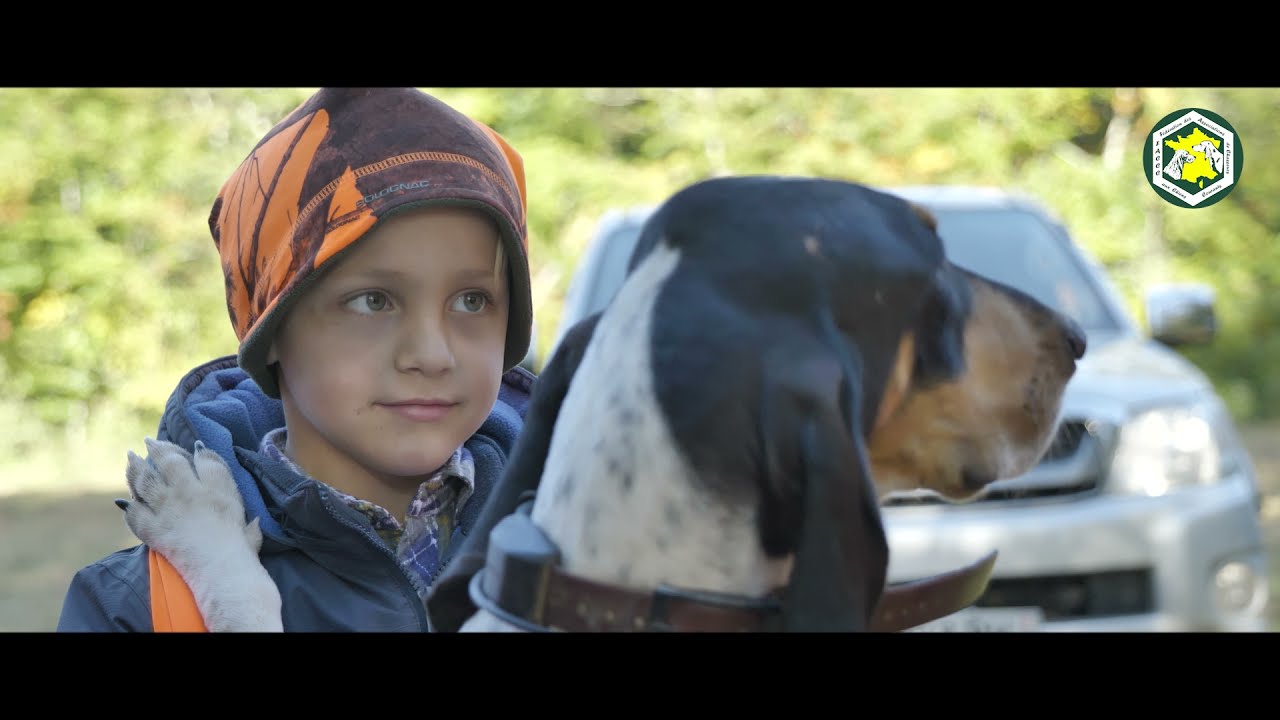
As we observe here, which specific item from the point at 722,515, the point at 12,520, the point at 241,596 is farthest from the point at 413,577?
the point at 12,520

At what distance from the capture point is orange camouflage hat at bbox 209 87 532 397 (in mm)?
1664

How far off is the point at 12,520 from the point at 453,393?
297 inches

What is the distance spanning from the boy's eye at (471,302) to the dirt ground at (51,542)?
15.4 feet

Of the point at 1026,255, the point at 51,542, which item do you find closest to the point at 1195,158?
the point at 1026,255

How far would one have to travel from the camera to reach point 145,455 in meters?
1.88

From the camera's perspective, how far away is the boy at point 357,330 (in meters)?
1.69

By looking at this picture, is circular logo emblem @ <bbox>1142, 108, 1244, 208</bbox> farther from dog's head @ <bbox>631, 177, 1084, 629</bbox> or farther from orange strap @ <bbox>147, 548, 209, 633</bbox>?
orange strap @ <bbox>147, 548, 209, 633</bbox>

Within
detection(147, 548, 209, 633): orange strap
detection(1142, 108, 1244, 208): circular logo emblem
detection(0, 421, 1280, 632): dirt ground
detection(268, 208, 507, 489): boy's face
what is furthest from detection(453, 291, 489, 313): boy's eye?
detection(0, 421, 1280, 632): dirt ground

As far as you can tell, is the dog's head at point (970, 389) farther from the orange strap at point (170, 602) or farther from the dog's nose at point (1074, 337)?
the orange strap at point (170, 602)

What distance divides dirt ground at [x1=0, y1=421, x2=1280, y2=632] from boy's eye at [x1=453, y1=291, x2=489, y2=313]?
4.70 metres

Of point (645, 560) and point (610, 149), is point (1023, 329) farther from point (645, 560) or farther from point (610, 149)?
point (610, 149)

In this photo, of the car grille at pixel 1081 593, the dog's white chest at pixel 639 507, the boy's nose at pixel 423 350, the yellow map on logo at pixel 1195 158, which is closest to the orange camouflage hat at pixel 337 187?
the boy's nose at pixel 423 350

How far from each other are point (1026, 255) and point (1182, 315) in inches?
28.5

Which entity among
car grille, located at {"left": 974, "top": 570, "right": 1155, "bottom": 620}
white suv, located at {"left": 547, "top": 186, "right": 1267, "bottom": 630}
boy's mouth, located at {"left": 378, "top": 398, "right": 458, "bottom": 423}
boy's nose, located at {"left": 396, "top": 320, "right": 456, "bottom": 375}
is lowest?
car grille, located at {"left": 974, "top": 570, "right": 1155, "bottom": 620}
